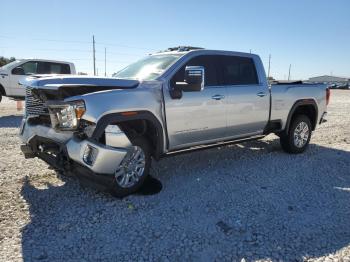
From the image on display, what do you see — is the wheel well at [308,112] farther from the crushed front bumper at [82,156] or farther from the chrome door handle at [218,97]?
the crushed front bumper at [82,156]

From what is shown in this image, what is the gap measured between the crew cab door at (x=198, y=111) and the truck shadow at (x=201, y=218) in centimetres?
64

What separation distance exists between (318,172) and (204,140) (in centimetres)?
208

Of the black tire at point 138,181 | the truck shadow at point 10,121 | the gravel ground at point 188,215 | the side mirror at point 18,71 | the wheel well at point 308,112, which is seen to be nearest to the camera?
the gravel ground at point 188,215

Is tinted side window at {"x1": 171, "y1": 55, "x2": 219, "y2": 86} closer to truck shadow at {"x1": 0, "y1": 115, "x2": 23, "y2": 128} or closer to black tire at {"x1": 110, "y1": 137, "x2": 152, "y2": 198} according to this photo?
black tire at {"x1": 110, "y1": 137, "x2": 152, "y2": 198}

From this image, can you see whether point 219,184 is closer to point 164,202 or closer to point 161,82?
point 164,202

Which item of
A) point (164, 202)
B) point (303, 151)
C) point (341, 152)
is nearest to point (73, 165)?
point (164, 202)

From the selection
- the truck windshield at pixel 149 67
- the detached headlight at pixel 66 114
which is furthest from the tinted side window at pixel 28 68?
the detached headlight at pixel 66 114

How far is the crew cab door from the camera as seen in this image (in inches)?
→ 211

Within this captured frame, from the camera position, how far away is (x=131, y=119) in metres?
4.80

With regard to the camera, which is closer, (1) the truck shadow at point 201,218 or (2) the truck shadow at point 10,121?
(1) the truck shadow at point 201,218

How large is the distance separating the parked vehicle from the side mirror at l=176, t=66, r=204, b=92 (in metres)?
11.0

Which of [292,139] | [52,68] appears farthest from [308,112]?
[52,68]

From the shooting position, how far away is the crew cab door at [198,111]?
5348 mm

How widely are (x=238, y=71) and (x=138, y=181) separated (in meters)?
2.82
